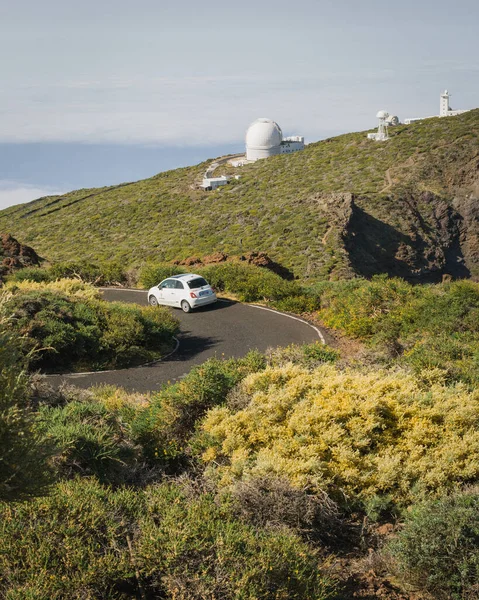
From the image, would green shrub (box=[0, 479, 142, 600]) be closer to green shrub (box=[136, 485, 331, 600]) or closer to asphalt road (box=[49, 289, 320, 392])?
green shrub (box=[136, 485, 331, 600])

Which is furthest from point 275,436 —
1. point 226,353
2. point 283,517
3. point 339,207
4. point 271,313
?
point 339,207

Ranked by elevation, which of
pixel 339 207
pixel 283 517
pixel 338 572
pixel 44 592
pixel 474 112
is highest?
pixel 474 112

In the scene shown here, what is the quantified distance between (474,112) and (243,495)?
6920cm

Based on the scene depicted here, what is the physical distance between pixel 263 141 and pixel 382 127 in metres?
16.4

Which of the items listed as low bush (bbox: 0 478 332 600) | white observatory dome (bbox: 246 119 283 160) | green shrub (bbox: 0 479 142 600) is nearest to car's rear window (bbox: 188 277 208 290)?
green shrub (bbox: 0 479 142 600)

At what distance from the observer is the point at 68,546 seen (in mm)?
5199

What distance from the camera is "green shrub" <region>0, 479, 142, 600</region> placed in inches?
193

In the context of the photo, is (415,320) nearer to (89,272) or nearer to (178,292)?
(178,292)

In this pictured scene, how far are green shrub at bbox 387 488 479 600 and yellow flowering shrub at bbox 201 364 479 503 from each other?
1.34 m

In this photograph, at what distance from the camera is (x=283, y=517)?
6758 mm

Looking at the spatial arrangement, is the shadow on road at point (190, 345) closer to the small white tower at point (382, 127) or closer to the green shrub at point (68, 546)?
the green shrub at point (68, 546)

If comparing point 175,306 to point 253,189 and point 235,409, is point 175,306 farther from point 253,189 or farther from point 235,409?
point 253,189

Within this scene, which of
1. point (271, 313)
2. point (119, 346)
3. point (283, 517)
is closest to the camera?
point (283, 517)

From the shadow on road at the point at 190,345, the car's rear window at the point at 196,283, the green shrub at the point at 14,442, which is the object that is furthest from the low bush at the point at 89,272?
the green shrub at the point at 14,442
